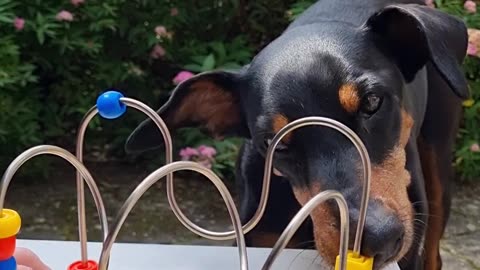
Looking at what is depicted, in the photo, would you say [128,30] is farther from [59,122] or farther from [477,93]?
[477,93]

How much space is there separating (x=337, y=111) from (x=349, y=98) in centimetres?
3

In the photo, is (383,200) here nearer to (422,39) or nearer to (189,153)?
(422,39)

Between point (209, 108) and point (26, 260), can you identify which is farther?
point (209, 108)

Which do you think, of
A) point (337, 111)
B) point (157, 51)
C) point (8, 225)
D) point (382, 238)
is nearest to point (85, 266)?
point (8, 225)

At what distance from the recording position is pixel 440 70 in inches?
66.4

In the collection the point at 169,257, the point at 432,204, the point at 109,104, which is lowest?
the point at 432,204

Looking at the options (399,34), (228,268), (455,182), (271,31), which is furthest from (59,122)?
(228,268)

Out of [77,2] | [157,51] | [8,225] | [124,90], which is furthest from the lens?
[124,90]

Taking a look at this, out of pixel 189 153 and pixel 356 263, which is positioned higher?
pixel 356 263

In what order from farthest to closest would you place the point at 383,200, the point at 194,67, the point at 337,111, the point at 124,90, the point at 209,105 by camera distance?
the point at 124,90 < the point at 194,67 < the point at 209,105 < the point at 337,111 < the point at 383,200

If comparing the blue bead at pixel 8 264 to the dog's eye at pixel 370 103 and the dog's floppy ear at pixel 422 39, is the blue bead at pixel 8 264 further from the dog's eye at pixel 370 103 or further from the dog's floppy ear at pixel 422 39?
the dog's floppy ear at pixel 422 39

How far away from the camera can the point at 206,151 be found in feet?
10.1

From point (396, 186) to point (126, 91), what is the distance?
2.03 meters

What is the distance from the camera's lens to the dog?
60.4 inches
